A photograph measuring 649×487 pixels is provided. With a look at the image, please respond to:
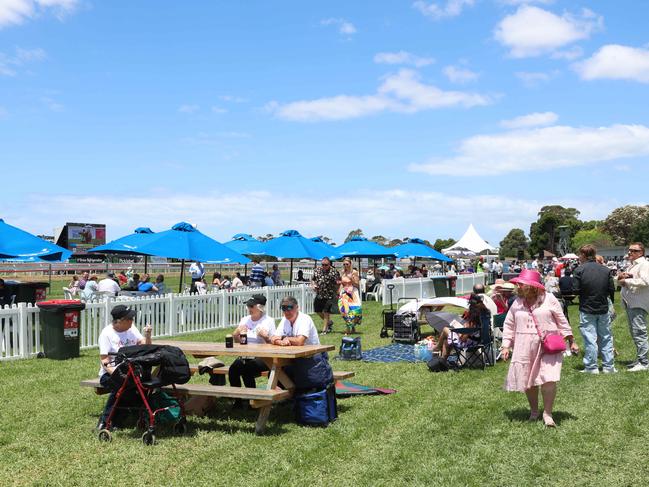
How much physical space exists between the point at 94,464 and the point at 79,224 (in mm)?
63268

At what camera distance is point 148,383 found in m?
6.12

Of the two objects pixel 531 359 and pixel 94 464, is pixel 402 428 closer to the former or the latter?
pixel 531 359

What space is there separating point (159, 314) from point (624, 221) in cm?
9211

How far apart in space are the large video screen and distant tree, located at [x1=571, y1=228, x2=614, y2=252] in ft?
221

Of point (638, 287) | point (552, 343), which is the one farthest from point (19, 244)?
point (638, 287)

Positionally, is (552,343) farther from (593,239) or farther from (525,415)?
(593,239)

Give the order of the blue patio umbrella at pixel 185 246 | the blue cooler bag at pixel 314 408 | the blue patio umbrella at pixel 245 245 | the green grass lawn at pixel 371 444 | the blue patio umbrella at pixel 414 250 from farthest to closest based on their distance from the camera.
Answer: the blue patio umbrella at pixel 414 250 < the blue patio umbrella at pixel 245 245 < the blue patio umbrella at pixel 185 246 < the blue cooler bag at pixel 314 408 < the green grass lawn at pixel 371 444

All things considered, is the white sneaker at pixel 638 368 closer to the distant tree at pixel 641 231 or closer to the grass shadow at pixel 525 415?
the grass shadow at pixel 525 415

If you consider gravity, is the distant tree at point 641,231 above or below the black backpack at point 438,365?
above

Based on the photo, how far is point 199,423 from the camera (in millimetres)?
6664

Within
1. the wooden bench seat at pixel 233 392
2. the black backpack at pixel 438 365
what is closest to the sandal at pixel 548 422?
the wooden bench seat at pixel 233 392

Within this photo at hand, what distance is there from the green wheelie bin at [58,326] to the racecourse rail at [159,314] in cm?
31

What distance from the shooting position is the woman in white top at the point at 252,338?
7.23 meters

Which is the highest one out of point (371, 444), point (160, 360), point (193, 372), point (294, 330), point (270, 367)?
point (294, 330)
